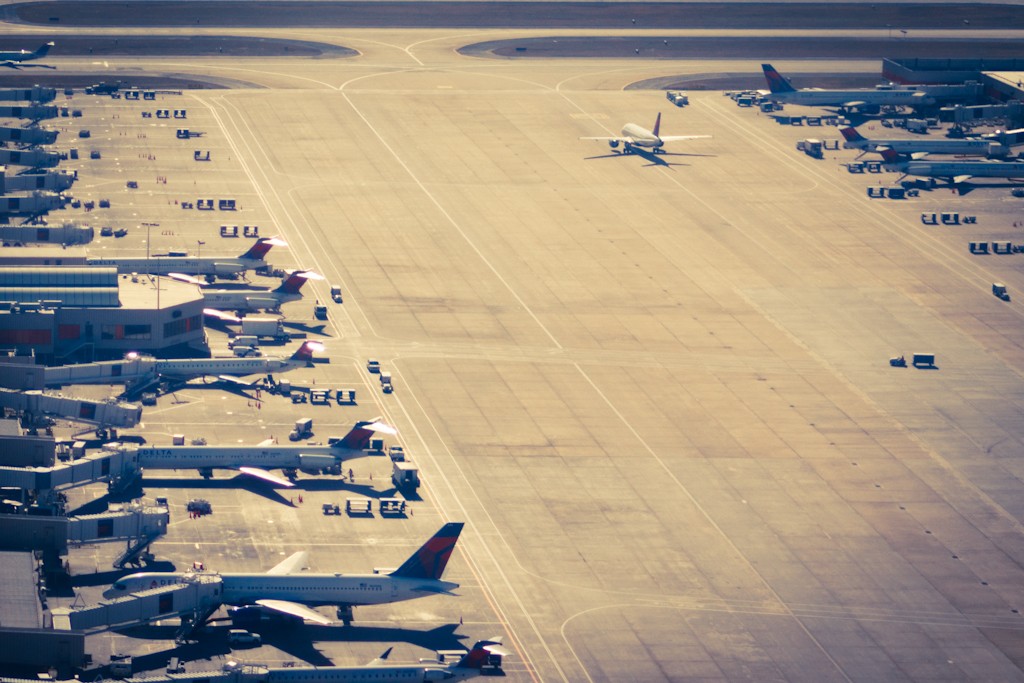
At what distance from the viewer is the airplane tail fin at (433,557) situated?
128 m

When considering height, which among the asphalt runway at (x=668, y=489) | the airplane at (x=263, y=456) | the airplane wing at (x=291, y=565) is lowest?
the asphalt runway at (x=668, y=489)

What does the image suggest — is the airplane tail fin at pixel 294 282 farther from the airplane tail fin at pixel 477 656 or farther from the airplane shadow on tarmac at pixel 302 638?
the airplane tail fin at pixel 477 656

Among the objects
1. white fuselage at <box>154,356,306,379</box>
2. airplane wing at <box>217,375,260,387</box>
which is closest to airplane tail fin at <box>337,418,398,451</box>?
airplane wing at <box>217,375,260,387</box>

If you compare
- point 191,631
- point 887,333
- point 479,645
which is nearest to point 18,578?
point 191,631

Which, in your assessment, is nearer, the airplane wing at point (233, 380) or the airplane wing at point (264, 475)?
the airplane wing at point (264, 475)

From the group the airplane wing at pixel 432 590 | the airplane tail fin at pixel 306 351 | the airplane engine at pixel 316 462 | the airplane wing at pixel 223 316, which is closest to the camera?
the airplane wing at pixel 432 590

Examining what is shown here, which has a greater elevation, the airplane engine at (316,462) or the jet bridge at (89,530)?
the jet bridge at (89,530)

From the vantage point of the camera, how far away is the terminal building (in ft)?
568

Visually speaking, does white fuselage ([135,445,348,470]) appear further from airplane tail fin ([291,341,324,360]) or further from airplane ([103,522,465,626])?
airplane tail fin ([291,341,324,360])

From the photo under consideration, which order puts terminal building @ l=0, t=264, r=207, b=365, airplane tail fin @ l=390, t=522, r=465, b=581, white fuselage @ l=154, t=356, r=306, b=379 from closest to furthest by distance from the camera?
airplane tail fin @ l=390, t=522, r=465, b=581 → white fuselage @ l=154, t=356, r=306, b=379 → terminal building @ l=0, t=264, r=207, b=365

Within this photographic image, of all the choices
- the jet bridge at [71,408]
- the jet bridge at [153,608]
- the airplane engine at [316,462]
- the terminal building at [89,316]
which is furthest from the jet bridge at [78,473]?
the terminal building at [89,316]

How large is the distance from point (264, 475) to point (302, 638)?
25.7m

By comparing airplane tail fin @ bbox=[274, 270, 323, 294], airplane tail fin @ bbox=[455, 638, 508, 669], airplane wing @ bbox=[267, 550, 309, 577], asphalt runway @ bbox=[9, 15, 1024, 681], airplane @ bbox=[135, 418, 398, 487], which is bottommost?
asphalt runway @ bbox=[9, 15, 1024, 681]

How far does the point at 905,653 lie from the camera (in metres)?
127
